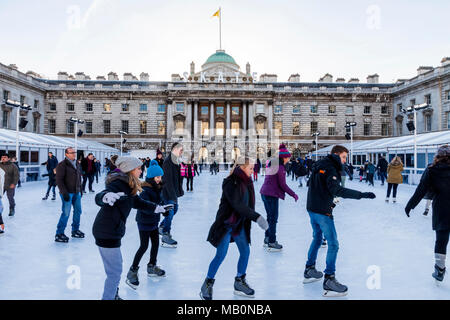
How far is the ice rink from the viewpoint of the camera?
3.78 meters

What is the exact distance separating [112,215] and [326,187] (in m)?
2.51

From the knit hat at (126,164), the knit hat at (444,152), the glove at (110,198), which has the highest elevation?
the knit hat at (444,152)

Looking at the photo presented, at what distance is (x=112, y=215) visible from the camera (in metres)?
3.04

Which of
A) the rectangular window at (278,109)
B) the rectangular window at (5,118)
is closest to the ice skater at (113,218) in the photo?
the rectangular window at (5,118)

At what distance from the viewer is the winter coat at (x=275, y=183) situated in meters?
5.54

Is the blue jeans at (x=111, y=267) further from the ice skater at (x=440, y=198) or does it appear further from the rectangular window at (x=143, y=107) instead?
the rectangular window at (x=143, y=107)

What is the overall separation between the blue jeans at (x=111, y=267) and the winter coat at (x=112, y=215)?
0.06 m

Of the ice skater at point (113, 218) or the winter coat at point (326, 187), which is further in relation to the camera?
the winter coat at point (326, 187)

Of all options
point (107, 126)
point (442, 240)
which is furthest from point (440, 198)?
point (107, 126)

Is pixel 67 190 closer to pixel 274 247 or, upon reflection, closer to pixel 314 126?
pixel 274 247

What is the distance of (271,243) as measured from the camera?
564cm
